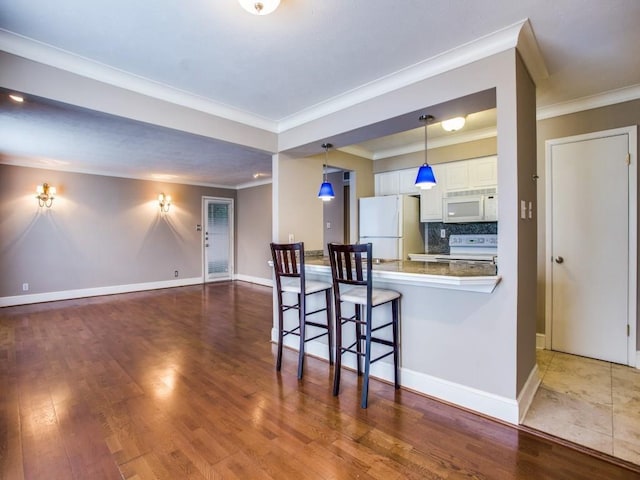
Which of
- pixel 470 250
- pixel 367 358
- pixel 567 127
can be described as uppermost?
pixel 567 127

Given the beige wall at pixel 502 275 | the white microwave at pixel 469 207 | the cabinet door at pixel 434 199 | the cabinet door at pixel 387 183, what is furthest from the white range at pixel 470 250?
the beige wall at pixel 502 275

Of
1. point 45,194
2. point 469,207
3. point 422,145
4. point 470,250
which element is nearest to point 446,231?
point 470,250

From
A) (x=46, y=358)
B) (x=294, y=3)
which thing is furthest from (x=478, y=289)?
(x=46, y=358)

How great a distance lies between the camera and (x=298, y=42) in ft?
6.73

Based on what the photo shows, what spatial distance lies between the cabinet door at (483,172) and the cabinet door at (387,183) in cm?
100

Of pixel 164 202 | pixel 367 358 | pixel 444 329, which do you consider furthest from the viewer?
pixel 164 202

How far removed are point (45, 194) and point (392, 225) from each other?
5889 millimetres

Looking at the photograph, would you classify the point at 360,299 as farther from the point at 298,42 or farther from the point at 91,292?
the point at 91,292

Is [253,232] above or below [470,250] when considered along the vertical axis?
above

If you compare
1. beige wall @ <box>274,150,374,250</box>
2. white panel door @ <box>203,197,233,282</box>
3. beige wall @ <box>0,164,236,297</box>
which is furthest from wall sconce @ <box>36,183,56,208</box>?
beige wall @ <box>274,150,374,250</box>

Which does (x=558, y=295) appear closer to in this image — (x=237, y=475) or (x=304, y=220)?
(x=304, y=220)

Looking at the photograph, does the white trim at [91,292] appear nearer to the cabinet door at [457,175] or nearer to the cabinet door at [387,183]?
the cabinet door at [387,183]

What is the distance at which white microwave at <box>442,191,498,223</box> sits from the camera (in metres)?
3.82

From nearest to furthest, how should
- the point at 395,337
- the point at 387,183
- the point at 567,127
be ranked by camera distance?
1. the point at 395,337
2. the point at 567,127
3. the point at 387,183
